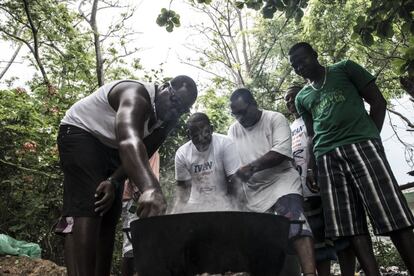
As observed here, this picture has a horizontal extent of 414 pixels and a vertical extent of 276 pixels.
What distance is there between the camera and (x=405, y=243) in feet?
8.42

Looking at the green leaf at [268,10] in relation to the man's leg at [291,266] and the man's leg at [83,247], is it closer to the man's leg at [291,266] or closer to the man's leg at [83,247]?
the man's leg at [291,266]

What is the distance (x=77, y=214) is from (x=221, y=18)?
1676 centimetres

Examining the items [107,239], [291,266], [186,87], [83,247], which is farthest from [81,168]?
[291,266]

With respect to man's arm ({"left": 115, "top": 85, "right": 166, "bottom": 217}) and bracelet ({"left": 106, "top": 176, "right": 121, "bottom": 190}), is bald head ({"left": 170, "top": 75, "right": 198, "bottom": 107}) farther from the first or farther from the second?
bracelet ({"left": 106, "top": 176, "right": 121, "bottom": 190})

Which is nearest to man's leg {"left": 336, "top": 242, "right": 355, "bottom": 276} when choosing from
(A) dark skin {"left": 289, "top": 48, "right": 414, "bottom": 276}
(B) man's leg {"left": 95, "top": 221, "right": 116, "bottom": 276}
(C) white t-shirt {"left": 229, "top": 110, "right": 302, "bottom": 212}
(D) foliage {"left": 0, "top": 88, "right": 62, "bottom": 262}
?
(A) dark skin {"left": 289, "top": 48, "right": 414, "bottom": 276}

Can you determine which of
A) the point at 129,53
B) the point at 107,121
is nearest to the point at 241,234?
the point at 107,121

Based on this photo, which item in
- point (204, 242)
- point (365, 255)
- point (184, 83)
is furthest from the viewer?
point (365, 255)

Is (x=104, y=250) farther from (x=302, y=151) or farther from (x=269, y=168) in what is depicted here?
(x=302, y=151)

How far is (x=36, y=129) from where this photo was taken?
646cm

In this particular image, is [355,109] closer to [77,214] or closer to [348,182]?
[348,182]

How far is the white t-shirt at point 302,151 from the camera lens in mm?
3672

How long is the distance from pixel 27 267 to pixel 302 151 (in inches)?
146

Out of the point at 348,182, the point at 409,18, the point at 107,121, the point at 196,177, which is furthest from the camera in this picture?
the point at 196,177

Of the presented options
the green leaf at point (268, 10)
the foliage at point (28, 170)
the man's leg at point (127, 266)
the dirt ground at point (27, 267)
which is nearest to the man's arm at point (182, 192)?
the man's leg at point (127, 266)
